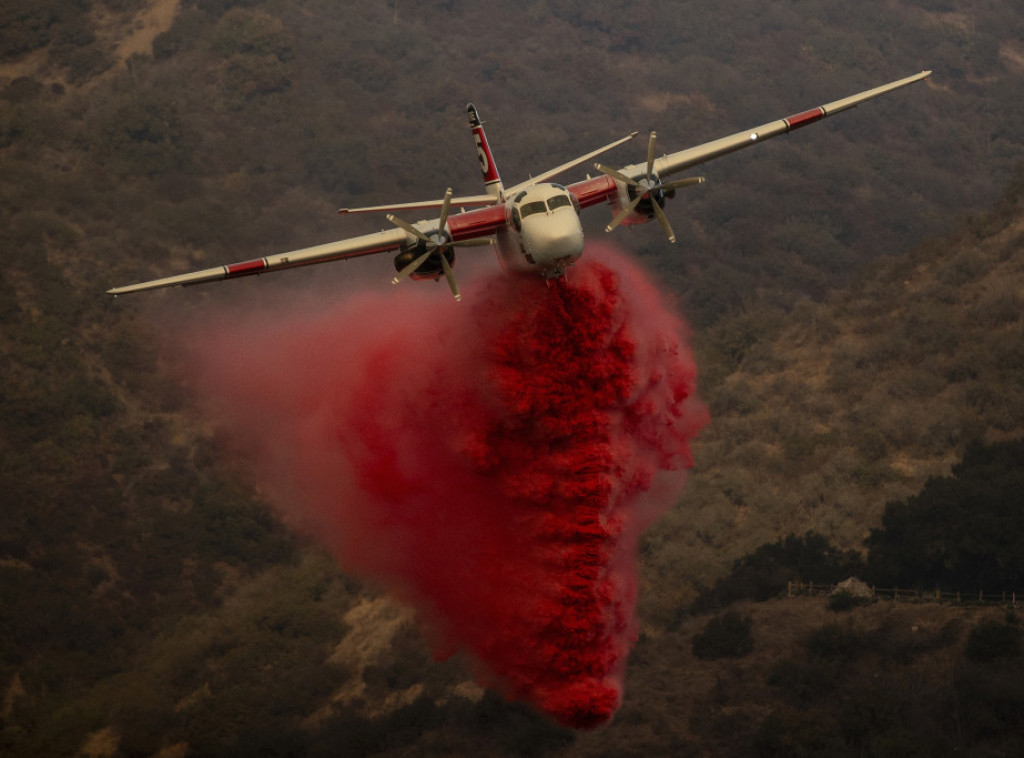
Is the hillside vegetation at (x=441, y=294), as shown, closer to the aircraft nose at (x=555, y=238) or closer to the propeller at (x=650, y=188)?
the propeller at (x=650, y=188)

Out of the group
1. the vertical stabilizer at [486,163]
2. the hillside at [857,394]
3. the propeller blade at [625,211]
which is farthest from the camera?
the hillside at [857,394]

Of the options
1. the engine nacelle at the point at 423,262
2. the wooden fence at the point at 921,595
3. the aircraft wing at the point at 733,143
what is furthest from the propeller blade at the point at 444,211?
the wooden fence at the point at 921,595

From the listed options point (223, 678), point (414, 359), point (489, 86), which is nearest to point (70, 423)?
point (223, 678)

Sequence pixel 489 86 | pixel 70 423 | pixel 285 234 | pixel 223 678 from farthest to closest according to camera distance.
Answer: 1. pixel 489 86
2. pixel 285 234
3. pixel 70 423
4. pixel 223 678

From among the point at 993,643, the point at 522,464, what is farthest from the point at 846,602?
the point at 522,464

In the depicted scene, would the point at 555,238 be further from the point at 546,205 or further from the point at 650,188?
the point at 650,188

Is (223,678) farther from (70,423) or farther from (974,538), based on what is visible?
(974,538)

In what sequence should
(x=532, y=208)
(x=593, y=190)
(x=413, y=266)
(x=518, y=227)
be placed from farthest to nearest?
(x=593, y=190)
(x=413, y=266)
(x=518, y=227)
(x=532, y=208)
